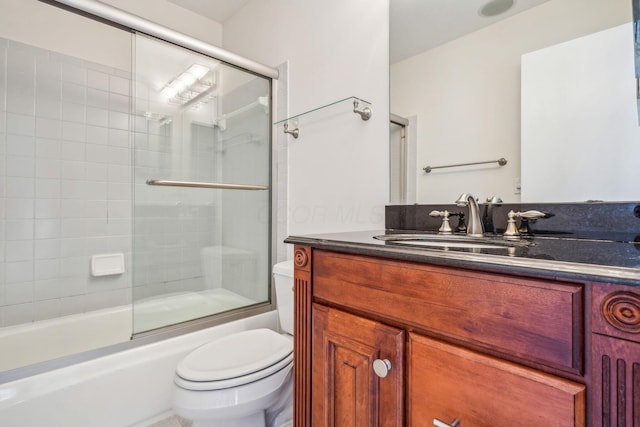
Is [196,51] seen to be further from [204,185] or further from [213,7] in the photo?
[213,7]

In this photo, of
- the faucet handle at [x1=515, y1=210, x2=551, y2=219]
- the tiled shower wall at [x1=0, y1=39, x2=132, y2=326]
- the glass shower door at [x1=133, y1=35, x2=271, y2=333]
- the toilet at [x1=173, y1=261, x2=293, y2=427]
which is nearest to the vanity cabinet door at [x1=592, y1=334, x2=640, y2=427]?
the faucet handle at [x1=515, y1=210, x2=551, y2=219]

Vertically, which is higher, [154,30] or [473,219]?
[154,30]

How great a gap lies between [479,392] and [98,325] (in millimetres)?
2063

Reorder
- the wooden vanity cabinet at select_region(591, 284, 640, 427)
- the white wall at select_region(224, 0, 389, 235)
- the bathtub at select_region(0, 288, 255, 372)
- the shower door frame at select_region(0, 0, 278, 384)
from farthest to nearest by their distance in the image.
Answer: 1. the bathtub at select_region(0, 288, 255, 372)
2. the white wall at select_region(224, 0, 389, 235)
3. the shower door frame at select_region(0, 0, 278, 384)
4. the wooden vanity cabinet at select_region(591, 284, 640, 427)

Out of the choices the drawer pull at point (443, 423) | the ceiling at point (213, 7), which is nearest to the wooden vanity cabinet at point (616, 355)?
the drawer pull at point (443, 423)

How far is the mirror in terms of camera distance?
83 centimetres

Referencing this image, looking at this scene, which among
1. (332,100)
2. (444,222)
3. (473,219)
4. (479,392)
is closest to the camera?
(479,392)

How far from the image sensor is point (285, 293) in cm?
142

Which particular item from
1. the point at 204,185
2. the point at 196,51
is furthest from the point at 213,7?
the point at 204,185

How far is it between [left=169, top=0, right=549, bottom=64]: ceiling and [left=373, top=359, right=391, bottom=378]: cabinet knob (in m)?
1.14

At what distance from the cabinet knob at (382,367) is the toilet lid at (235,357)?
1.77 ft

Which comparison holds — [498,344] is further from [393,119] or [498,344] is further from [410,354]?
[393,119]

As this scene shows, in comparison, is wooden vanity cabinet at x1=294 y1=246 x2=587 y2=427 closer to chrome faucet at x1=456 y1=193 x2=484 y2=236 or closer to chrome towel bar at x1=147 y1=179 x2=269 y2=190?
chrome faucet at x1=456 y1=193 x2=484 y2=236

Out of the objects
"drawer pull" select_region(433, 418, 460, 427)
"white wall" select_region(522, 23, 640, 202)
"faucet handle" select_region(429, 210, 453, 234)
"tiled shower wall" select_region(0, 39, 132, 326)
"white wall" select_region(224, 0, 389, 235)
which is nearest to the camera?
"drawer pull" select_region(433, 418, 460, 427)
